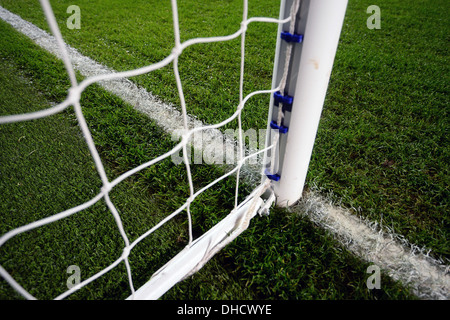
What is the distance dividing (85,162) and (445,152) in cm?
172

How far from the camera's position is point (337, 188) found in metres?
1.22

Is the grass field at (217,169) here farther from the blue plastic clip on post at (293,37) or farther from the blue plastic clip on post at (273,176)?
the blue plastic clip on post at (293,37)

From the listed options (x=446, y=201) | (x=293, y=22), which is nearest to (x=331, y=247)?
(x=446, y=201)

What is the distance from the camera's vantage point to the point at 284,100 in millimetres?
875

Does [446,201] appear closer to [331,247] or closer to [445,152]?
[445,152]

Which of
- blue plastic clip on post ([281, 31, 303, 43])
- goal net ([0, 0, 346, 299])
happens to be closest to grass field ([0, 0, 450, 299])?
goal net ([0, 0, 346, 299])

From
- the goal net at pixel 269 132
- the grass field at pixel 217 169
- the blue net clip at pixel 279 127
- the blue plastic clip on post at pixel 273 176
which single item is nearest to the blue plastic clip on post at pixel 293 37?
the goal net at pixel 269 132

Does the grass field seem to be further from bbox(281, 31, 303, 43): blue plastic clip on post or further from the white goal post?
bbox(281, 31, 303, 43): blue plastic clip on post

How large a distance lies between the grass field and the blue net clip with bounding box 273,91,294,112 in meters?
0.45

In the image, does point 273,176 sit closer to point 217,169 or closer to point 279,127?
point 279,127

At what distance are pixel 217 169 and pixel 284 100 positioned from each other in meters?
0.54

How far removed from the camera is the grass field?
0.96 m

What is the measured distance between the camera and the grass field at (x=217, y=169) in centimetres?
96

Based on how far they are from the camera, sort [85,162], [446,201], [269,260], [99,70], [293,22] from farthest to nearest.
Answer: [99,70] → [85,162] → [446,201] → [269,260] → [293,22]
